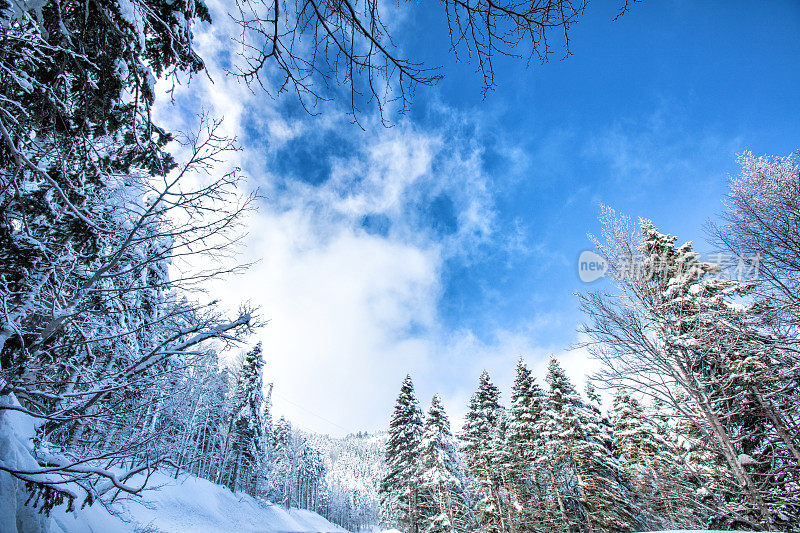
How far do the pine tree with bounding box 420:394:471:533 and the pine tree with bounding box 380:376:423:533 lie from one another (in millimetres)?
684

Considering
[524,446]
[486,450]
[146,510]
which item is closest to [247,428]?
[146,510]

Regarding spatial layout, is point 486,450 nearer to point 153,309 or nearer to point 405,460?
point 405,460

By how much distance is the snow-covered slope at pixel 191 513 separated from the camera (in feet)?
24.3

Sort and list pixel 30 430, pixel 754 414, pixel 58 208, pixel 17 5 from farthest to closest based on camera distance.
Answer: pixel 754 414
pixel 58 208
pixel 30 430
pixel 17 5

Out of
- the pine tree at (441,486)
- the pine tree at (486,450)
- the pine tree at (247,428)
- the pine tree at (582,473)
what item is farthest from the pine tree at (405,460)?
the pine tree at (247,428)

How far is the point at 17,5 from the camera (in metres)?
1.91

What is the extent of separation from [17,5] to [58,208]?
8.98ft

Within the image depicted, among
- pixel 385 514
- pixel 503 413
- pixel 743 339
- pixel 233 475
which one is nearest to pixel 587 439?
pixel 503 413

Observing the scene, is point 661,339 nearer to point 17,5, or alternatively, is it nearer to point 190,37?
point 190,37

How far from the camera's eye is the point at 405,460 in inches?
874

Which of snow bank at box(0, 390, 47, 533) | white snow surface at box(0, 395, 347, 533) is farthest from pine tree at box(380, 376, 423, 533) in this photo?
snow bank at box(0, 390, 47, 533)

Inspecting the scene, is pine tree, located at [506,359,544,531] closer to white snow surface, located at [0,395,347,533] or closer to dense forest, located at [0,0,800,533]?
dense forest, located at [0,0,800,533]

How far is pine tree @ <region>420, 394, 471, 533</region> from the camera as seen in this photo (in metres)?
18.7

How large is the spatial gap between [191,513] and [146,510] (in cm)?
524
